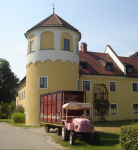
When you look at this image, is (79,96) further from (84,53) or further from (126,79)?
(84,53)

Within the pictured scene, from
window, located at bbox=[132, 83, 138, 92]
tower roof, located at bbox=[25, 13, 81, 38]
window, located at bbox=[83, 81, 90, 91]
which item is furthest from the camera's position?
window, located at bbox=[132, 83, 138, 92]

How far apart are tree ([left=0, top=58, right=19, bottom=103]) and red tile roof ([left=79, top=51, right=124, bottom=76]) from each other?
33286 mm

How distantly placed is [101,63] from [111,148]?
19925mm

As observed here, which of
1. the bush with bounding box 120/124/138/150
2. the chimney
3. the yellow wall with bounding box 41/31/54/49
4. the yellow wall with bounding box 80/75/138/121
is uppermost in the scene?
the chimney

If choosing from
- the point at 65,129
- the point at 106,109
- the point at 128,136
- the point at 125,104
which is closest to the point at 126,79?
the point at 125,104

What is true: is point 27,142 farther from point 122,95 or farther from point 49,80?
point 122,95

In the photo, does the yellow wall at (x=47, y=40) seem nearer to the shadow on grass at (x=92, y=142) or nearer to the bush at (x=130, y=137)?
the shadow on grass at (x=92, y=142)

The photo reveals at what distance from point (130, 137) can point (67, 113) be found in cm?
732

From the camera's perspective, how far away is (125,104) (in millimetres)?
25734

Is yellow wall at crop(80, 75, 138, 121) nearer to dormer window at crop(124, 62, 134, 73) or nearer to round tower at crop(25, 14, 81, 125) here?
dormer window at crop(124, 62, 134, 73)

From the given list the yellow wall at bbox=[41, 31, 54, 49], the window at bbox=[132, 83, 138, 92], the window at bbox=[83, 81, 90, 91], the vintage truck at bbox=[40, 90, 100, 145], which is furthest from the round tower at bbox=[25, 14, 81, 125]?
the window at bbox=[132, 83, 138, 92]

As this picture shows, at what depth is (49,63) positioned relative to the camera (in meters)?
20.4

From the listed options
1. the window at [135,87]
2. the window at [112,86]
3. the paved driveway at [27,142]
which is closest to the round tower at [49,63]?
the window at [112,86]

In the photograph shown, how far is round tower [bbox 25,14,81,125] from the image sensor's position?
66.3 ft
